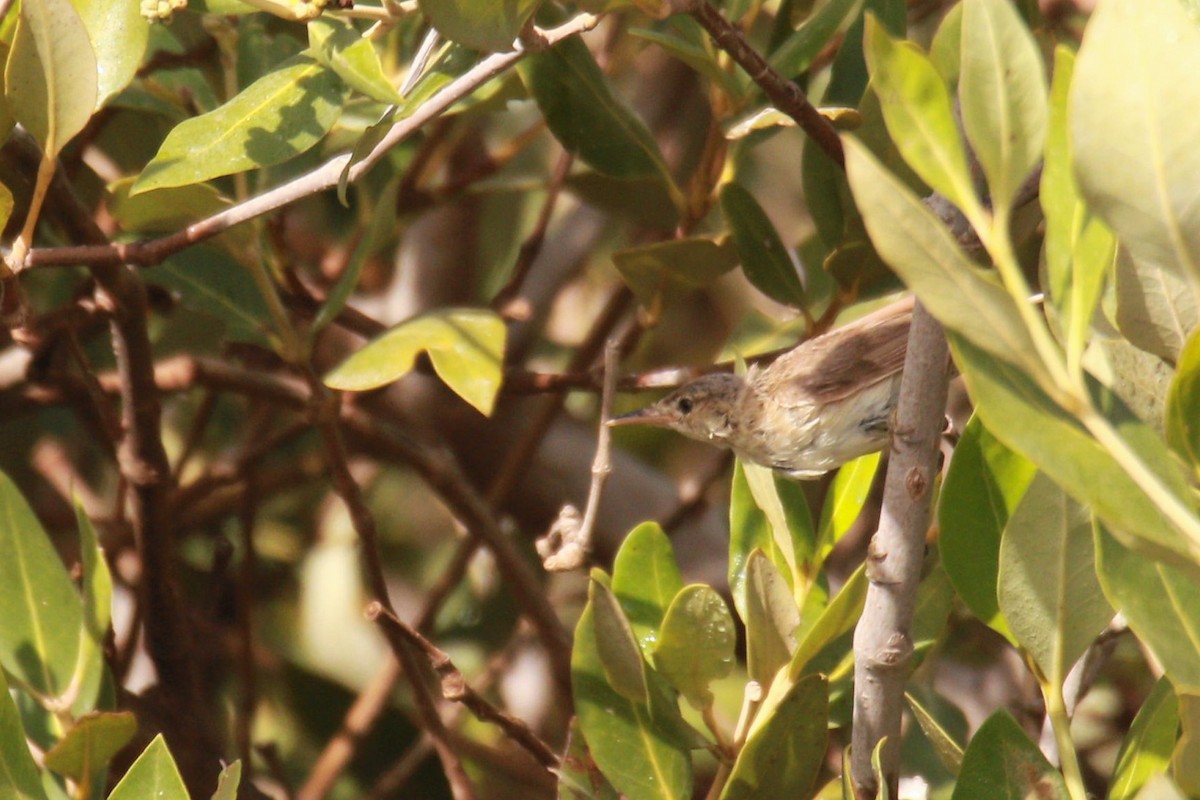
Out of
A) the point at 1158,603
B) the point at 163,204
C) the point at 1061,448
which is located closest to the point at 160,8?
the point at 163,204

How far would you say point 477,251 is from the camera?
13.1 feet

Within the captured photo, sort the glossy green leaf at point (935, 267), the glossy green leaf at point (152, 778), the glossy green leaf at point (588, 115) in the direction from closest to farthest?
the glossy green leaf at point (935, 267) < the glossy green leaf at point (152, 778) < the glossy green leaf at point (588, 115)

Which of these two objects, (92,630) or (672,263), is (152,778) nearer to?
(92,630)

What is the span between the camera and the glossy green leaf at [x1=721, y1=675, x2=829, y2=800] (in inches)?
60.6

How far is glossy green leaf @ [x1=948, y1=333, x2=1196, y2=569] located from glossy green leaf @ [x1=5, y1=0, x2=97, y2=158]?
3.73ft

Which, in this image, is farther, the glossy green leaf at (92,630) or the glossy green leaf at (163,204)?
the glossy green leaf at (163,204)

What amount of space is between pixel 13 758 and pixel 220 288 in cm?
120

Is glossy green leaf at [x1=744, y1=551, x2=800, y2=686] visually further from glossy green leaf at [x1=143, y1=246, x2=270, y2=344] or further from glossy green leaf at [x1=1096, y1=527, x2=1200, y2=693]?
glossy green leaf at [x1=143, y1=246, x2=270, y2=344]

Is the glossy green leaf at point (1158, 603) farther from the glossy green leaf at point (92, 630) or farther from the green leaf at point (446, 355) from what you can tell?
the glossy green leaf at point (92, 630)

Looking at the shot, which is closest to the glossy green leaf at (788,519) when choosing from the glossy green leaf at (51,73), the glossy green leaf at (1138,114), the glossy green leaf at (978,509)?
the glossy green leaf at (978,509)

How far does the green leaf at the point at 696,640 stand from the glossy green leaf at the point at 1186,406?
0.58 metres

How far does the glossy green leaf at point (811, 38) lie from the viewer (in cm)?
212

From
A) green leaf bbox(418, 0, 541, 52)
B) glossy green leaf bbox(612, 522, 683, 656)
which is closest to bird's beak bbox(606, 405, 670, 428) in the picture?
glossy green leaf bbox(612, 522, 683, 656)

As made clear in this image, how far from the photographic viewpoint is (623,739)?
170 cm
